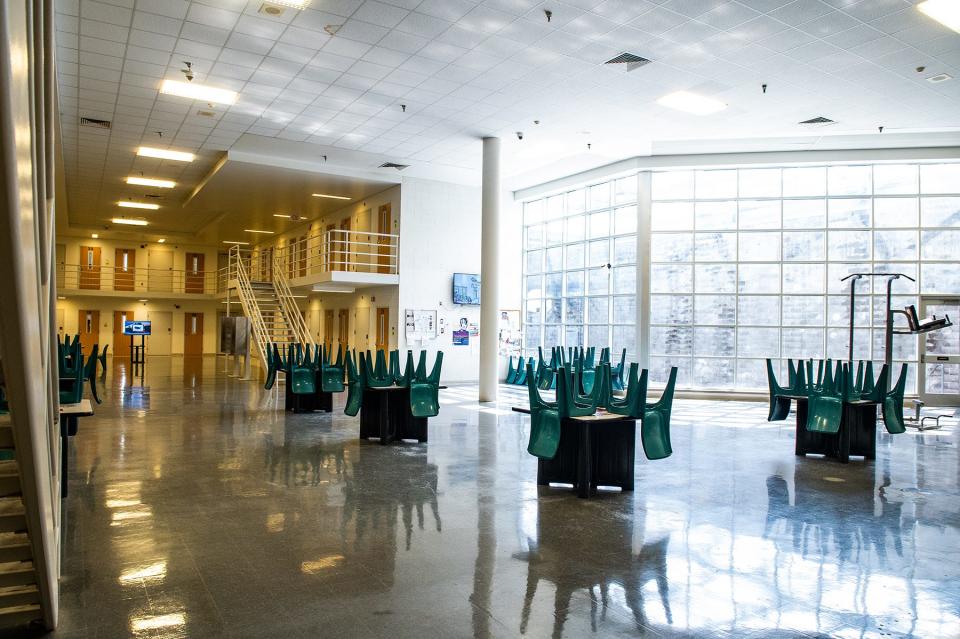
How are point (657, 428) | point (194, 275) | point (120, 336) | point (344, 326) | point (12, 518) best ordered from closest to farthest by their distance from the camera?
1. point (12, 518)
2. point (657, 428)
3. point (344, 326)
4. point (120, 336)
5. point (194, 275)

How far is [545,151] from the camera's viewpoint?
53.1 ft

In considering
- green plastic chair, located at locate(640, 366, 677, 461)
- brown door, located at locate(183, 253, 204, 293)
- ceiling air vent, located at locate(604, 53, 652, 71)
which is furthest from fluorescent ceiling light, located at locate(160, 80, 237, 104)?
brown door, located at locate(183, 253, 204, 293)

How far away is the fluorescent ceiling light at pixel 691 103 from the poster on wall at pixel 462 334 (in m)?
8.57

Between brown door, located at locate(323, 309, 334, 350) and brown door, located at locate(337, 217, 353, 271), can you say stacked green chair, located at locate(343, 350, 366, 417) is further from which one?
brown door, located at locate(323, 309, 334, 350)

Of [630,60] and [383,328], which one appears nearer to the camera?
[630,60]

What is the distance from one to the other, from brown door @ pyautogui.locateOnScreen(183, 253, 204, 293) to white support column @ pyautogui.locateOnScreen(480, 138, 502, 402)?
21512 mm

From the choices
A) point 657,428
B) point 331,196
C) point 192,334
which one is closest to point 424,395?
point 657,428

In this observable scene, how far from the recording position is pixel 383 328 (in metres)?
19.2

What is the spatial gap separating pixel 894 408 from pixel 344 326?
16.6m

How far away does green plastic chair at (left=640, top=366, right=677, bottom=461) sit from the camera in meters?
6.73

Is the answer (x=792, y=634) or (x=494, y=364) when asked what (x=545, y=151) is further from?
(x=792, y=634)

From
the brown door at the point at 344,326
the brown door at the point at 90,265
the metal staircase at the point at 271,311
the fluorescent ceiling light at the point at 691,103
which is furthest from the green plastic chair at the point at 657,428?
the brown door at the point at 90,265

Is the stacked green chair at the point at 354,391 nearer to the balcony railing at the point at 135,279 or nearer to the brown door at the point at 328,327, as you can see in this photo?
the brown door at the point at 328,327

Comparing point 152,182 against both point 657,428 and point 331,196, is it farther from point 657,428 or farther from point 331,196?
point 657,428
